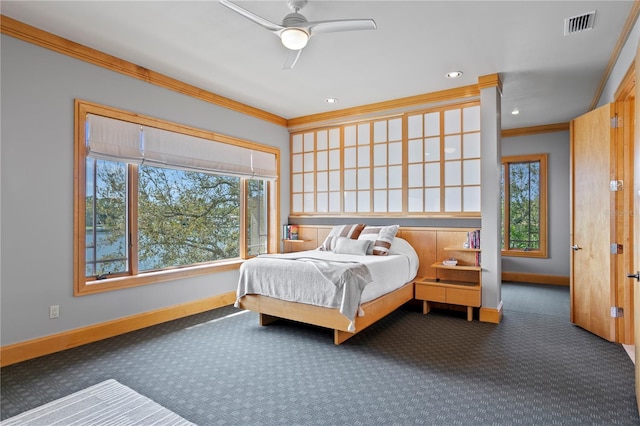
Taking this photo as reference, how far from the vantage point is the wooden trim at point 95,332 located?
9.71ft

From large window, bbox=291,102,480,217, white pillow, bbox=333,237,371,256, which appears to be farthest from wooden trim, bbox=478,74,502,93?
white pillow, bbox=333,237,371,256

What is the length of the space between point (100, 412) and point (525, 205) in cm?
704

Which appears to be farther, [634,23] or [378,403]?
[634,23]

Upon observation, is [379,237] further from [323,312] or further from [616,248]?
[616,248]

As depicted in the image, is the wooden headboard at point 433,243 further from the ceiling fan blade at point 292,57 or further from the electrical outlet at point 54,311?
the electrical outlet at point 54,311

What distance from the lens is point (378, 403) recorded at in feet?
7.68

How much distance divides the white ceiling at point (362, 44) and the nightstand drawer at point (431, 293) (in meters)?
2.56

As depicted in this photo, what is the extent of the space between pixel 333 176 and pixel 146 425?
4.32 m

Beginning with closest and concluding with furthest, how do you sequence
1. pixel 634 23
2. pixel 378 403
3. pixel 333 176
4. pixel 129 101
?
1. pixel 378 403
2. pixel 634 23
3. pixel 129 101
4. pixel 333 176

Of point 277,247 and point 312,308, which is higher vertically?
point 277,247

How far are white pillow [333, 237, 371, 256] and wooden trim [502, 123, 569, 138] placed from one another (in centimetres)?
413

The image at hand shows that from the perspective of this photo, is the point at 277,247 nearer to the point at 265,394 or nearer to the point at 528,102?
the point at 265,394

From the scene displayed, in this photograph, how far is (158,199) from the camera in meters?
4.27

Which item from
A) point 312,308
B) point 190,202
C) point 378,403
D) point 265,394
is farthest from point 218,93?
point 378,403
